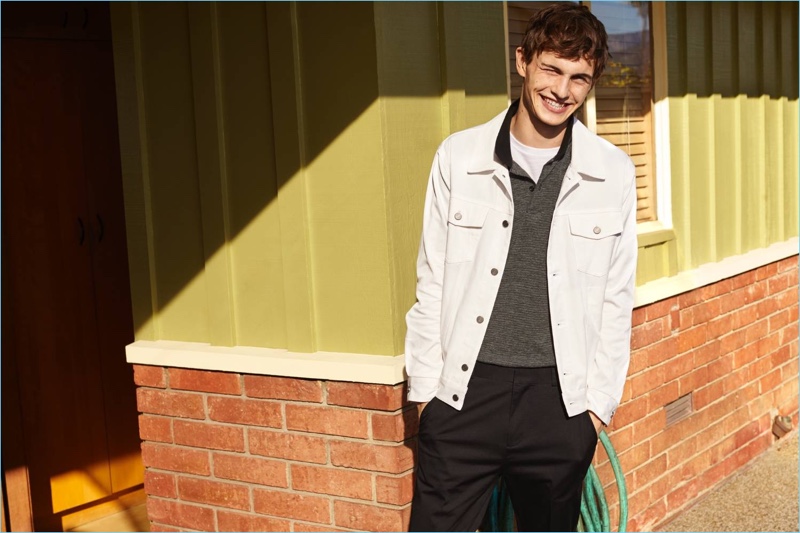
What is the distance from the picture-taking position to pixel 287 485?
4.69 metres

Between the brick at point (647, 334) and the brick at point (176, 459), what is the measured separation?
2.38m

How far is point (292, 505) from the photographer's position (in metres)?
4.69

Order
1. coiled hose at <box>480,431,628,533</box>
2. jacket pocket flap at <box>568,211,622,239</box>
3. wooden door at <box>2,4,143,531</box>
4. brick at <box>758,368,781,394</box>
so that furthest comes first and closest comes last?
brick at <box>758,368,781,394</box> < wooden door at <box>2,4,143,531</box> < coiled hose at <box>480,431,628,533</box> < jacket pocket flap at <box>568,211,622,239</box>

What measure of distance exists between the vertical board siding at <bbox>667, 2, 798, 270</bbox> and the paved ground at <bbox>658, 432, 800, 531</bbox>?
143 centimetres

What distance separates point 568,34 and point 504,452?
1.25 metres

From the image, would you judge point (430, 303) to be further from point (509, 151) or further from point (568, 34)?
point (568, 34)

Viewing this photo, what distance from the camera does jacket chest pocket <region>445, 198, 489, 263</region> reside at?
138 inches

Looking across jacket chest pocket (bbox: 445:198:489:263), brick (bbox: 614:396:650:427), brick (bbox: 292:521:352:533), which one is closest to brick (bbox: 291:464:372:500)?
brick (bbox: 292:521:352:533)

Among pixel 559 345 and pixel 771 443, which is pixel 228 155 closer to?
pixel 559 345

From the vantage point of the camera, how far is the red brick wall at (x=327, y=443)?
4426 mm

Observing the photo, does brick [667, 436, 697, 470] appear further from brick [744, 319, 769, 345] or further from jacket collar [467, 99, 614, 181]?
jacket collar [467, 99, 614, 181]

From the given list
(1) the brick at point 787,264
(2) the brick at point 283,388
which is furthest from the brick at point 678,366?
(2) the brick at point 283,388

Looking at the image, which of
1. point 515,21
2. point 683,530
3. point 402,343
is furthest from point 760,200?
point 402,343

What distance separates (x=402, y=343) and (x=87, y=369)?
7.18ft
